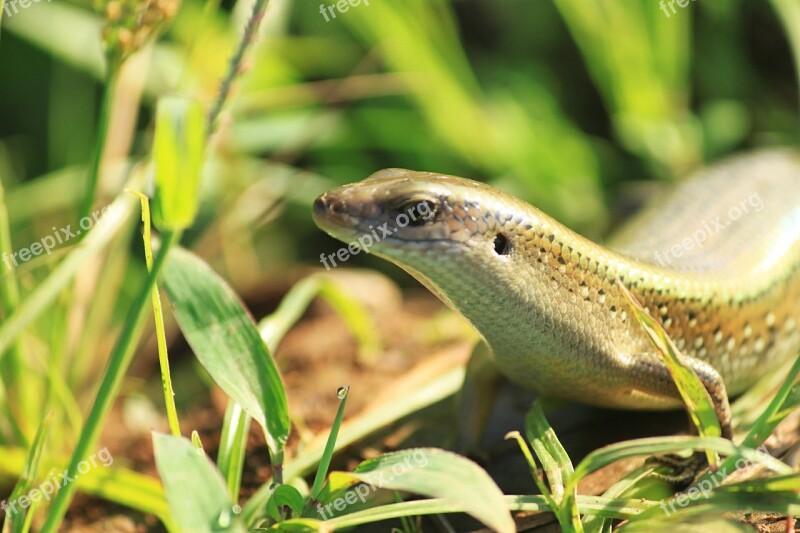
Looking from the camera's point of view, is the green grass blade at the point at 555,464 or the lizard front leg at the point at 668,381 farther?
the lizard front leg at the point at 668,381

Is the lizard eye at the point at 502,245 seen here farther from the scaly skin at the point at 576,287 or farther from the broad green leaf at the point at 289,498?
the broad green leaf at the point at 289,498

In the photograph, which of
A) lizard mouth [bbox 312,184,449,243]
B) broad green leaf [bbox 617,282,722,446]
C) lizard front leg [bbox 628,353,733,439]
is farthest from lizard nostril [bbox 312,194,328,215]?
lizard front leg [bbox 628,353,733,439]

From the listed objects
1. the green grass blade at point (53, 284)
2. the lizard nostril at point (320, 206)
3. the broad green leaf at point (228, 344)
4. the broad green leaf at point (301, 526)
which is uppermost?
the lizard nostril at point (320, 206)

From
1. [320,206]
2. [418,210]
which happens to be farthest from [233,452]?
[418,210]

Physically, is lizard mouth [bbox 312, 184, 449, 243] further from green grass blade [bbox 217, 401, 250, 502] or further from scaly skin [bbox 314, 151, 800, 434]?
green grass blade [bbox 217, 401, 250, 502]

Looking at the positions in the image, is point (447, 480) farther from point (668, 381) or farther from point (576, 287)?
point (668, 381)

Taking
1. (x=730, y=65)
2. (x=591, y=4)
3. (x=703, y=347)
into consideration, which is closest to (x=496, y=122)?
(x=591, y=4)

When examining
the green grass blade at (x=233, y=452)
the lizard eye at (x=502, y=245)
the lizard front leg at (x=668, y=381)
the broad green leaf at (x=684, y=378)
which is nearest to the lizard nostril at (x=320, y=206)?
the lizard eye at (x=502, y=245)
